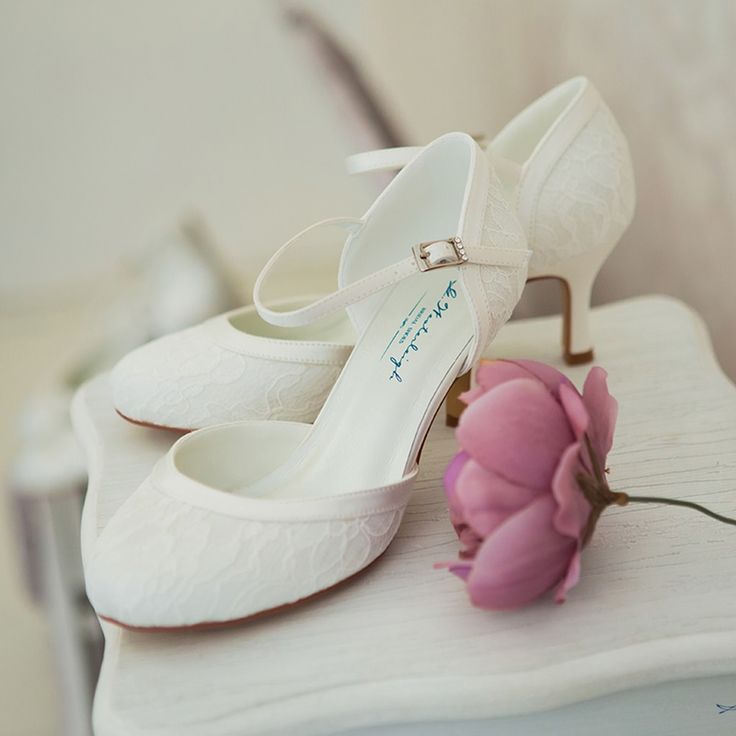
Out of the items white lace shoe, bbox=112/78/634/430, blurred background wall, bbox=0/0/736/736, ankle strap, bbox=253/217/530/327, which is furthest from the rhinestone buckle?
blurred background wall, bbox=0/0/736/736

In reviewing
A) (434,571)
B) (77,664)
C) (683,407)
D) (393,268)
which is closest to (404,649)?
(434,571)

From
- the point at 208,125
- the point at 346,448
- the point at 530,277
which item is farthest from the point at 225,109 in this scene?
the point at 346,448

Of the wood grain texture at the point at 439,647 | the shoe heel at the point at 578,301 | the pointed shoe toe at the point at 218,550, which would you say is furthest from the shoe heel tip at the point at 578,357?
the pointed shoe toe at the point at 218,550

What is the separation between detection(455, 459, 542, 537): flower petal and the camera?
1.26 feet

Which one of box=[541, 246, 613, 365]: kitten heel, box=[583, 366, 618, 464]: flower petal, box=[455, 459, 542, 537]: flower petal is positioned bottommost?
box=[541, 246, 613, 365]: kitten heel

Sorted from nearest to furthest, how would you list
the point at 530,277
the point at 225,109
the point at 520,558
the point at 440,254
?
the point at 520,558
the point at 440,254
the point at 530,277
the point at 225,109

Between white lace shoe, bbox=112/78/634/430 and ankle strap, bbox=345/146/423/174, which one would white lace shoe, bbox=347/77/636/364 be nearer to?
white lace shoe, bbox=112/78/634/430

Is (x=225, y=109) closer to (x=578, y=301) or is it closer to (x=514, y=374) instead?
(x=578, y=301)

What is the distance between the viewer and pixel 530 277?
72 cm

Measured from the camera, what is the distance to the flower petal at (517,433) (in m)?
0.38

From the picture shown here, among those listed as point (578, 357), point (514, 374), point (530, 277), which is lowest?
point (578, 357)

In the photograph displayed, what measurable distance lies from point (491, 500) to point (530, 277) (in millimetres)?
371

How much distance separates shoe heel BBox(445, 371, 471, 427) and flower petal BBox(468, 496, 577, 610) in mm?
277

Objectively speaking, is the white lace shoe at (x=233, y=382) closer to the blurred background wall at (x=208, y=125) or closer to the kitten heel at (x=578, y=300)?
the kitten heel at (x=578, y=300)
